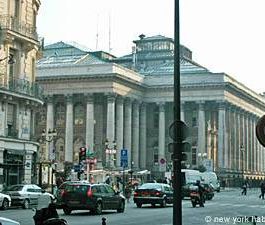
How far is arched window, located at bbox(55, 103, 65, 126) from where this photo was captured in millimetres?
113062

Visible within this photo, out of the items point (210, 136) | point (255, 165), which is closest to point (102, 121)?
point (210, 136)

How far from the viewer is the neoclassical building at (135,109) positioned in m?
108

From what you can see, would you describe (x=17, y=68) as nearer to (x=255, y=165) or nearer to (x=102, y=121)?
(x=102, y=121)

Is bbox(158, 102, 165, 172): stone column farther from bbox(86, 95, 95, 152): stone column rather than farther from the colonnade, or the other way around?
bbox(86, 95, 95, 152): stone column

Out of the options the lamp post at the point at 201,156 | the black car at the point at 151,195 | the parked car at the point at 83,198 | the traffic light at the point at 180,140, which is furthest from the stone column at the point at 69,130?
the traffic light at the point at 180,140

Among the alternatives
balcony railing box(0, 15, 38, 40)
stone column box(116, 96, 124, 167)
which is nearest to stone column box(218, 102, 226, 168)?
stone column box(116, 96, 124, 167)

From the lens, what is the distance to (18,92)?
53.1 meters

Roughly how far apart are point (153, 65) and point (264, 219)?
106 meters

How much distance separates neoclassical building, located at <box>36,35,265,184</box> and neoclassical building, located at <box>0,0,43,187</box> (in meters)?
43.7

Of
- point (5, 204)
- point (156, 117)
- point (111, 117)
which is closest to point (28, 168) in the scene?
point (5, 204)

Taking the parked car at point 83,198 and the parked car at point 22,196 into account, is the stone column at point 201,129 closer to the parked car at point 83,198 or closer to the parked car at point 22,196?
the parked car at point 22,196

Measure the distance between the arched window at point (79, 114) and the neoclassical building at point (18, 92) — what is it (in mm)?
54968

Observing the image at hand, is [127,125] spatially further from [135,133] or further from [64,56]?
[64,56]

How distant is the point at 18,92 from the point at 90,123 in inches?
2190
